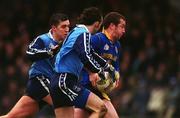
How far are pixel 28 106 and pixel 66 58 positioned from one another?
1398mm

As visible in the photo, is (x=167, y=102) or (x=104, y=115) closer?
(x=104, y=115)

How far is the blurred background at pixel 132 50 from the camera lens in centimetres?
1745

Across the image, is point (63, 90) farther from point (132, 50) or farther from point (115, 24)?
point (132, 50)

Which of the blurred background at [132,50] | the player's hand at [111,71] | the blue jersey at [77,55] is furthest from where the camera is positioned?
the blurred background at [132,50]

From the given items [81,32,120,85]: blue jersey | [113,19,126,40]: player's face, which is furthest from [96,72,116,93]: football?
[113,19,126,40]: player's face

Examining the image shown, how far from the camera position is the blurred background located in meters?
17.5

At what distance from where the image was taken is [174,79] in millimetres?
17484

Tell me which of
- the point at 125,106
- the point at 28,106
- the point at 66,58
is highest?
the point at 66,58

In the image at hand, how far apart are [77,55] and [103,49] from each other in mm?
921

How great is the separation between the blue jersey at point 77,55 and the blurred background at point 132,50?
647 centimetres

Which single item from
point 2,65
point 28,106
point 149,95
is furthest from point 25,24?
point 28,106

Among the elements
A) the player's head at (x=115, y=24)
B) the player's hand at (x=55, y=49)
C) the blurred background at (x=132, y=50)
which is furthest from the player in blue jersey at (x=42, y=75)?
the blurred background at (x=132, y=50)

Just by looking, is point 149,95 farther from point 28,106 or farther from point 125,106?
point 28,106

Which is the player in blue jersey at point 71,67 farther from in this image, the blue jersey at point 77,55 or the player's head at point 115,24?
the player's head at point 115,24
